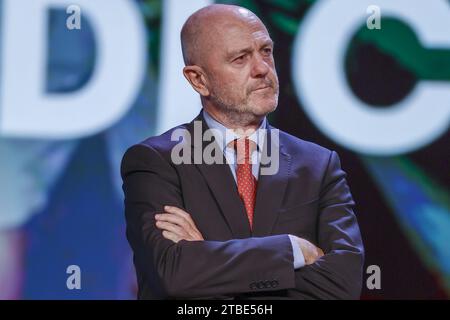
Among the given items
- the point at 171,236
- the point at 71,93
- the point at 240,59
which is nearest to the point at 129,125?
the point at 71,93

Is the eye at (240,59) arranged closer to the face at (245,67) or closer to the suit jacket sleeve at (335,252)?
the face at (245,67)

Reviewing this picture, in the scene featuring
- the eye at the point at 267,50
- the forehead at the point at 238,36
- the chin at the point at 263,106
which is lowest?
the chin at the point at 263,106

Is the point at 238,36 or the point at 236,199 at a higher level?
the point at 238,36

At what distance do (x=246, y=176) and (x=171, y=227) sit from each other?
0.44 meters

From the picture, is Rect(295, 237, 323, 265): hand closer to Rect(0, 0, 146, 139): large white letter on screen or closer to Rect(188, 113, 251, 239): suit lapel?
Rect(188, 113, 251, 239): suit lapel

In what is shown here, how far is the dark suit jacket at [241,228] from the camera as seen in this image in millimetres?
3133

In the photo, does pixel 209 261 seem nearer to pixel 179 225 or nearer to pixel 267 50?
pixel 179 225

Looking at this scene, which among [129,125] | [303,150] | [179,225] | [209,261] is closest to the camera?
[209,261]

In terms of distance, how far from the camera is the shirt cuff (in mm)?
3211

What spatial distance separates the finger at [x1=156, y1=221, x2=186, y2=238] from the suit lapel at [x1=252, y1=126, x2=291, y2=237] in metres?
0.32

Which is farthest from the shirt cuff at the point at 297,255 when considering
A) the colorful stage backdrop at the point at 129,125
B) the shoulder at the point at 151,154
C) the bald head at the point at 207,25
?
the colorful stage backdrop at the point at 129,125

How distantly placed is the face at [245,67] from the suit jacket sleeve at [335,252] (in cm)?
42

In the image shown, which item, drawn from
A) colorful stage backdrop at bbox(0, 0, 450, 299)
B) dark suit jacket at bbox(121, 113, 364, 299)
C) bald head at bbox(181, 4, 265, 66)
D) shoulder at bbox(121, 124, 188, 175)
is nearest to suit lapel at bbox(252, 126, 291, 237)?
dark suit jacket at bbox(121, 113, 364, 299)

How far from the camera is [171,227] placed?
10.6 ft
